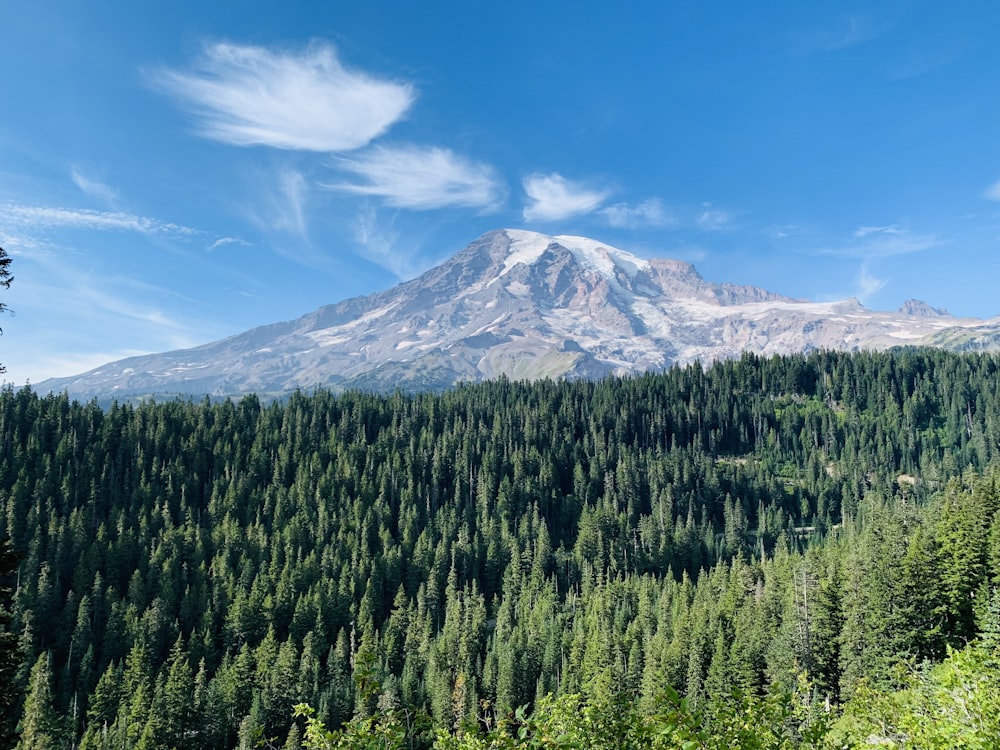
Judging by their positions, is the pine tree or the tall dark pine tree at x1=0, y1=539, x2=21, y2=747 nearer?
the tall dark pine tree at x1=0, y1=539, x2=21, y2=747

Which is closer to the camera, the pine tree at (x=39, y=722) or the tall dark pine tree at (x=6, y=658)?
the tall dark pine tree at (x=6, y=658)

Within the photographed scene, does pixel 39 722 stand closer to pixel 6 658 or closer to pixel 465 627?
pixel 465 627

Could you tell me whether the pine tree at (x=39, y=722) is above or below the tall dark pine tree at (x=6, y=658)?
below

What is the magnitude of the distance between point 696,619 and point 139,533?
15774cm

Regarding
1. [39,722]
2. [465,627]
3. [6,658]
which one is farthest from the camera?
[465,627]

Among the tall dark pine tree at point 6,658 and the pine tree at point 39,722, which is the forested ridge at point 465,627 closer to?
the pine tree at point 39,722

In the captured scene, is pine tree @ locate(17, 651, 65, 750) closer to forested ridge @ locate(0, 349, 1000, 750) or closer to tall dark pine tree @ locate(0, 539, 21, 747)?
forested ridge @ locate(0, 349, 1000, 750)

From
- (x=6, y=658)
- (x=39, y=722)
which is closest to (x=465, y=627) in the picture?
(x=39, y=722)

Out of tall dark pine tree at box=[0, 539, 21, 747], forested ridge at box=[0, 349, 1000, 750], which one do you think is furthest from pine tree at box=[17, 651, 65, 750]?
tall dark pine tree at box=[0, 539, 21, 747]

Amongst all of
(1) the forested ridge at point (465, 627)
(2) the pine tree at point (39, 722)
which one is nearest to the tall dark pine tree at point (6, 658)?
(1) the forested ridge at point (465, 627)

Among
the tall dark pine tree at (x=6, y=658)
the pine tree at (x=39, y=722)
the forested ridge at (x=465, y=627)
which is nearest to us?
the tall dark pine tree at (x=6, y=658)

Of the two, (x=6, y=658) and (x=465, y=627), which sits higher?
(x=6, y=658)

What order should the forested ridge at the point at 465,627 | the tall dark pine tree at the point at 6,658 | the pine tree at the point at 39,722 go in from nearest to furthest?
the tall dark pine tree at the point at 6,658, the forested ridge at the point at 465,627, the pine tree at the point at 39,722

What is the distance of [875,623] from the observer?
7100cm
